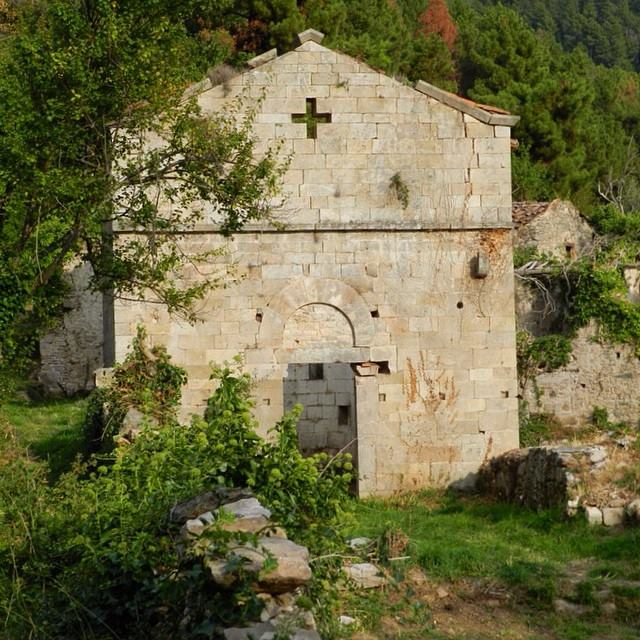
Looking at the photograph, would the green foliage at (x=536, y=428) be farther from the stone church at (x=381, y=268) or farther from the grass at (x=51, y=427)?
the grass at (x=51, y=427)

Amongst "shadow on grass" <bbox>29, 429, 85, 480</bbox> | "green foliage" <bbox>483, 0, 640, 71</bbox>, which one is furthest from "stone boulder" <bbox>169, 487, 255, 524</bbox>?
"green foliage" <bbox>483, 0, 640, 71</bbox>

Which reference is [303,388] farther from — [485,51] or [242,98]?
[485,51]

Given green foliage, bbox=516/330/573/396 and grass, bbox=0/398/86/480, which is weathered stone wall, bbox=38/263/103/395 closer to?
grass, bbox=0/398/86/480

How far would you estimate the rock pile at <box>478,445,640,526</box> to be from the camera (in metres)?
11.7

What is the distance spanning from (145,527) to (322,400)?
10.1 m

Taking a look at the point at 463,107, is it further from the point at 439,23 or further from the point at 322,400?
the point at 439,23

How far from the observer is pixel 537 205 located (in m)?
27.5

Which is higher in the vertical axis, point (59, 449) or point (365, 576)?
point (59, 449)

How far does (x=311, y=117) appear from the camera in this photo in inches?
582

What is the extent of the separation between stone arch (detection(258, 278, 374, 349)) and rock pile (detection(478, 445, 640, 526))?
2.59 metres

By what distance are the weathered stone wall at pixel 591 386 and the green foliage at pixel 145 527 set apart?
33.5 ft

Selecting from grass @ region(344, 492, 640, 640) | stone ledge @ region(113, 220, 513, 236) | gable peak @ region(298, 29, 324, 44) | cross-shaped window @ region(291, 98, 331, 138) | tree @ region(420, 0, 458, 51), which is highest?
tree @ region(420, 0, 458, 51)

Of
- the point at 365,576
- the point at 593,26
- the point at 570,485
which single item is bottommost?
the point at 365,576

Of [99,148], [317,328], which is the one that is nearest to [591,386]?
[317,328]
